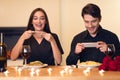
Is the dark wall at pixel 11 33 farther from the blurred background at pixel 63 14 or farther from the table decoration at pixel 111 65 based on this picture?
the table decoration at pixel 111 65

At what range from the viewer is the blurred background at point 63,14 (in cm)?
360

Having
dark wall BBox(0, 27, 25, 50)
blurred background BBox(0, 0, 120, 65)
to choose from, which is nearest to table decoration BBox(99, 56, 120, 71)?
blurred background BBox(0, 0, 120, 65)

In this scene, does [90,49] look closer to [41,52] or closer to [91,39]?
[91,39]

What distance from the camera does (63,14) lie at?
12.0ft

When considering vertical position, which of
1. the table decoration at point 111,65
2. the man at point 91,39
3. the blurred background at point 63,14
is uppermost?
the blurred background at point 63,14

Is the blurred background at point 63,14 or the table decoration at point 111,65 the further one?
the blurred background at point 63,14

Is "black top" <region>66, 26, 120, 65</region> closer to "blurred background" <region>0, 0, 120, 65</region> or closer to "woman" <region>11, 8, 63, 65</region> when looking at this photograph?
"woman" <region>11, 8, 63, 65</region>

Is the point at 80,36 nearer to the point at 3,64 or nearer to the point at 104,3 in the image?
the point at 3,64

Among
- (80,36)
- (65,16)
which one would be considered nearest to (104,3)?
(65,16)

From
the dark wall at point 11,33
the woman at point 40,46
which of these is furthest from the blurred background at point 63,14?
the woman at point 40,46

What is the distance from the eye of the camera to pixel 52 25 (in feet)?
11.8

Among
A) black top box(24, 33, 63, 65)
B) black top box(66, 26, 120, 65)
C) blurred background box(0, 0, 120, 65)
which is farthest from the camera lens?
blurred background box(0, 0, 120, 65)

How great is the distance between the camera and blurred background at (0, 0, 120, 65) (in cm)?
360

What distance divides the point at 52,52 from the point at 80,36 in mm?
271
